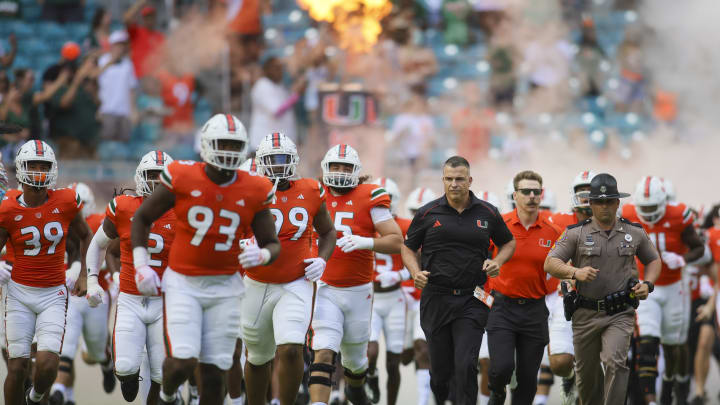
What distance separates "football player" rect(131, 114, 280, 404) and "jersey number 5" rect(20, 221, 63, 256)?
1.97m

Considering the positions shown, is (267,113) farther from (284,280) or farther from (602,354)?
(602,354)

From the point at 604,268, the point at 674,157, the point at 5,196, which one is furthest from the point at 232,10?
the point at 604,268

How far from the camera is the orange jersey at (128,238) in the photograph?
7438mm

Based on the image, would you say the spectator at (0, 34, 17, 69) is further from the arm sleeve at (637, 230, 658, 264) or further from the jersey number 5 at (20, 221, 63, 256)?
the arm sleeve at (637, 230, 658, 264)

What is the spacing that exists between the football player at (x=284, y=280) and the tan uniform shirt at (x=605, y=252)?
1725 millimetres

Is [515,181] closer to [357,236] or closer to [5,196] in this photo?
[357,236]

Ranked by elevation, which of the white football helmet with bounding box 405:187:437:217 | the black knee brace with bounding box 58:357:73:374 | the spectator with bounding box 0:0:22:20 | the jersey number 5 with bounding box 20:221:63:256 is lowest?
the black knee brace with bounding box 58:357:73:374

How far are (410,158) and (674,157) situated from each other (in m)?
5.04

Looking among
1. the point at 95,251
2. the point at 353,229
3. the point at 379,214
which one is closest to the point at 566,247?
the point at 379,214

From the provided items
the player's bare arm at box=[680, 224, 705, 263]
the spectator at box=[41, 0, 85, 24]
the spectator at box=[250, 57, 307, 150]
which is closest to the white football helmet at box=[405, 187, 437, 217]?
the player's bare arm at box=[680, 224, 705, 263]

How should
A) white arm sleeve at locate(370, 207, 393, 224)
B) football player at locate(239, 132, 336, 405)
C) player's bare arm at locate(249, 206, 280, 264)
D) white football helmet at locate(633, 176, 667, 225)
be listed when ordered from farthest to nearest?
white football helmet at locate(633, 176, 667, 225) → white arm sleeve at locate(370, 207, 393, 224) → football player at locate(239, 132, 336, 405) → player's bare arm at locate(249, 206, 280, 264)

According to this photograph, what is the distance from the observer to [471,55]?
1930 centimetres

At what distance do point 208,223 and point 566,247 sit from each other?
8.79ft

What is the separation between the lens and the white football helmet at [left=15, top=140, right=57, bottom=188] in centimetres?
774
